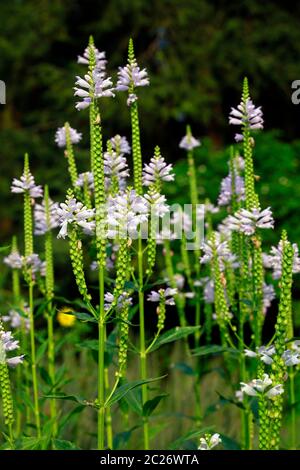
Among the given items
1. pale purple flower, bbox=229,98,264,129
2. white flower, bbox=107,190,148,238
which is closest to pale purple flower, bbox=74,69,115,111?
white flower, bbox=107,190,148,238

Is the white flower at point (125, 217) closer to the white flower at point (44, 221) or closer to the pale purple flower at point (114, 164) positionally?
the pale purple flower at point (114, 164)

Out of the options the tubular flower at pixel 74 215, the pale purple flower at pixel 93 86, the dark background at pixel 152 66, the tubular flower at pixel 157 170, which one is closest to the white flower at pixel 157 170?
the tubular flower at pixel 157 170

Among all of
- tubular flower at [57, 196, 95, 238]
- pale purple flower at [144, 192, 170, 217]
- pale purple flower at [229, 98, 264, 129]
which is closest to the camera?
tubular flower at [57, 196, 95, 238]

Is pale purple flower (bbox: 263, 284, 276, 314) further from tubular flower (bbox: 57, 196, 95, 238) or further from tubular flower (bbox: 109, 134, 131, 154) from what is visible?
tubular flower (bbox: 57, 196, 95, 238)

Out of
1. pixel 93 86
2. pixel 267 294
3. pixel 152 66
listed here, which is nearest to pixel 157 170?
pixel 93 86

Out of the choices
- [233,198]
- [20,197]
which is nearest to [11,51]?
[20,197]

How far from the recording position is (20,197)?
48.7 ft

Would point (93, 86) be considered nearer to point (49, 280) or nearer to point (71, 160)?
point (71, 160)

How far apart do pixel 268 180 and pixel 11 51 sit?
6.99 m

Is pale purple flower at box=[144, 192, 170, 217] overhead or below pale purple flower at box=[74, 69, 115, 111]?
below

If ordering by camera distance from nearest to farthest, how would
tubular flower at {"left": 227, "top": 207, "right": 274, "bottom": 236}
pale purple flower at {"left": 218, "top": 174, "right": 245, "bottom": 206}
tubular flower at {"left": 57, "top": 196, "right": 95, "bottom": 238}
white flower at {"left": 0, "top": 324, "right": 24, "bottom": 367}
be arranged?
1. tubular flower at {"left": 57, "top": 196, "right": 95, "bottom": 238}
2. white flower at {"left": 0, "top": 324, "right": 24, "bottom": 367}
3. tubular flower at {"left": 227, "top": 207, "right": 274, "bottom": 236}
4. pale purple flower at {"left": 218, "top": 174, "right": 245, "bottom": 206}
